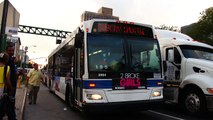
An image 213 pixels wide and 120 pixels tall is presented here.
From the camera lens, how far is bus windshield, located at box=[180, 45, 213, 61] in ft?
33.8

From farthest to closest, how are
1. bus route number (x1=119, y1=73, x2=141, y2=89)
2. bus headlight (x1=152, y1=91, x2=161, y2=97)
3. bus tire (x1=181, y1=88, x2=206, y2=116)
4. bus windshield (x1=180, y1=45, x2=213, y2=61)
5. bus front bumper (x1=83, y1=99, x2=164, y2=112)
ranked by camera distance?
bus windshield (x1=180, y1=45, x2=213, y2=61), bus tire (x1=181, y1=88, x2=206, y2=116), bus headlight (x1=152, y1=91, x2=161, y2=97), bus route number (x1=119, y1=73, x2=141, y2=89), bus front bumper (x1=83, y1=99, x2=164, y2=112)

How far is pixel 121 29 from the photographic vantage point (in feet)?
27.6

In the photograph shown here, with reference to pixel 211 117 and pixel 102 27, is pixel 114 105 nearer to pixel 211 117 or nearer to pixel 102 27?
pixel 102 27

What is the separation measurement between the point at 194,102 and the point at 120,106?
10.3 ft

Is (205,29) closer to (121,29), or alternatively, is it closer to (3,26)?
(121,29)

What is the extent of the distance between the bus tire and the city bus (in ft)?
5.23

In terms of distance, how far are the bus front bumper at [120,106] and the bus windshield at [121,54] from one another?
3.01 ft

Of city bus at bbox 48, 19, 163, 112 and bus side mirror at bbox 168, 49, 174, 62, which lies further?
bus side mirror at bbox 168, 49, 174, 62

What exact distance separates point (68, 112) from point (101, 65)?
137 inches

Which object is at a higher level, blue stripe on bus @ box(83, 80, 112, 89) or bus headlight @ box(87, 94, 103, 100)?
blue stripe on bus @ box(83, 80, 112, 89)

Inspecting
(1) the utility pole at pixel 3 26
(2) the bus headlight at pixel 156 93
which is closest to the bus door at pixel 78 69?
(1) the utility pole at pixel 3 26

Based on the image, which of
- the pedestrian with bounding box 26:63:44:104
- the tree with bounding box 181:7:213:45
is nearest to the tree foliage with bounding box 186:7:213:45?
the tree with bounding box 181:7:213:45

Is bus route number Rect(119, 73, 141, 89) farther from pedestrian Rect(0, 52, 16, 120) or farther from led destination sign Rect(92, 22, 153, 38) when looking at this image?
pedestrian Rect(0, 52, 16, 120)

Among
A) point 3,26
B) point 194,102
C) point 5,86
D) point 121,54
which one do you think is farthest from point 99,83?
point 194,102
